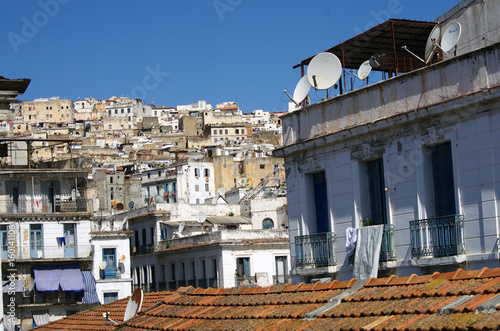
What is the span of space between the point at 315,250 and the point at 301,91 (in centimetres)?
406

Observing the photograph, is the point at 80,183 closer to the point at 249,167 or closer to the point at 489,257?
the point at 489,257

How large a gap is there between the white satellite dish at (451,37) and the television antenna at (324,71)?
285cm

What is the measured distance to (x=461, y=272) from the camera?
12.2 m

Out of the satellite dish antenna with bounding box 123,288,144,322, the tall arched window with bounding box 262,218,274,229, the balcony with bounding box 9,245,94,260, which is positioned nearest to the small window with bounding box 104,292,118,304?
the balcony with bounding box 9,245,94,260

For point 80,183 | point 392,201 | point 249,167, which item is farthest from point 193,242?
point 249,167

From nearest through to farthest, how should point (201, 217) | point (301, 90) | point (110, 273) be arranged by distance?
point (301, 90) < point (110, 273) < point (201, 217)

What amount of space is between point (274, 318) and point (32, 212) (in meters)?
37.7

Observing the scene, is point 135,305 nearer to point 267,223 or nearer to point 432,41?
point 432,41

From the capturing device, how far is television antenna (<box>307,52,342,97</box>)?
20547 mm

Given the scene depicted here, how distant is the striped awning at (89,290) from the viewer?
4934 cm

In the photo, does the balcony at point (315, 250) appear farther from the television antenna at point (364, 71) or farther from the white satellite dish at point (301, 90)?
the television antenna at point (364, 71)

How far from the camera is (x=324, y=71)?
68.1ft

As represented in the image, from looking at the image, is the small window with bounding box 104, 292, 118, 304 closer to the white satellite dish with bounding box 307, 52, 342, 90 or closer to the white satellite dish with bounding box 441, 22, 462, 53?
the white satellite dish with bounding box 307, 52, 342, 90

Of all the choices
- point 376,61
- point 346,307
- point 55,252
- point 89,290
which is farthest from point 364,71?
point 89,290
